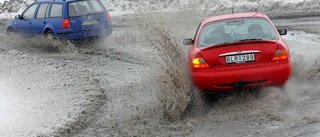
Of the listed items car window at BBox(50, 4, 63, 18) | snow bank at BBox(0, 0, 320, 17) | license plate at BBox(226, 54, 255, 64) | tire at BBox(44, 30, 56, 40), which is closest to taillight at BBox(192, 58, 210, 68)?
license plate at BBox(226, 54, 255, 64)

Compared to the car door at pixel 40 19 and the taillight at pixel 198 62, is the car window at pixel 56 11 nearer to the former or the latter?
the car door at pixel 40 19

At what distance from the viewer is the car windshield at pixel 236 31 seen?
905cm

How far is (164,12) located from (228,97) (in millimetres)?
16672

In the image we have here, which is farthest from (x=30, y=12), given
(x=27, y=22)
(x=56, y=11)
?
(x=56, y=11)

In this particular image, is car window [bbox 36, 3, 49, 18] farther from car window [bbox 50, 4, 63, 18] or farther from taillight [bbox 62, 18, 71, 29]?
taillight [bbox 62, 18, 71, 29]

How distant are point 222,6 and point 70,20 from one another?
976 centimetres

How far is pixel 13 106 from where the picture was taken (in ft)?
31.5

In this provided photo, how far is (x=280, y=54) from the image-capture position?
8.43 meters

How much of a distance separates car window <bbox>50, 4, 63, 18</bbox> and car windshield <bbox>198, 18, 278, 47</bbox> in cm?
783

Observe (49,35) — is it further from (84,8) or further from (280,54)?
(280,54)

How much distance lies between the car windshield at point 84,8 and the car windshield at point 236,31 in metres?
7.51

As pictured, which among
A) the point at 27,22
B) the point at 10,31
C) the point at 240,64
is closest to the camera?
the point at 240,64

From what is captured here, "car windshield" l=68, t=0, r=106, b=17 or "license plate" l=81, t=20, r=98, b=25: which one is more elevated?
"car windshield" l=68, t=0, r=106, b=17

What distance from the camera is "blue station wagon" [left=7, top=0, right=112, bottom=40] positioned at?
16250mm
